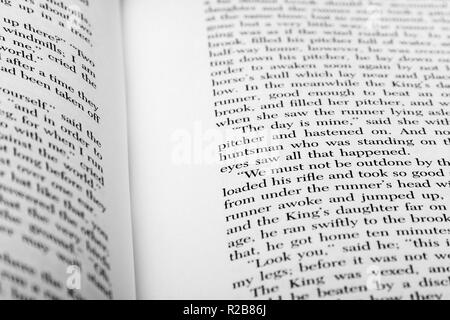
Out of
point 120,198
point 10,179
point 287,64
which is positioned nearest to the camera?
point 10,179

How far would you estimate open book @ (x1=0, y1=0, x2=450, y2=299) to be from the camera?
607mm

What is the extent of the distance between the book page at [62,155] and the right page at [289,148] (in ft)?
0.14

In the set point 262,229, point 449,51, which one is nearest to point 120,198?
point 262,229

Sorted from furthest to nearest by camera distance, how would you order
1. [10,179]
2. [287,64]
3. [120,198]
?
[287,64]
[120,198]
[10,179]

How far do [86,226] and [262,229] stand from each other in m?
0.24

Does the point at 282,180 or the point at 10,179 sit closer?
the point at 10,179

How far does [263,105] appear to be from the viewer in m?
0.76

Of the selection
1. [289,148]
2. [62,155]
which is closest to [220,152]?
[289,148]

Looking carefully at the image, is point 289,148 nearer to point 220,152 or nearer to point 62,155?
point 220,152

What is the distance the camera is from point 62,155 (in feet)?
2.10

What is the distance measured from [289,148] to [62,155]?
1.11ft
